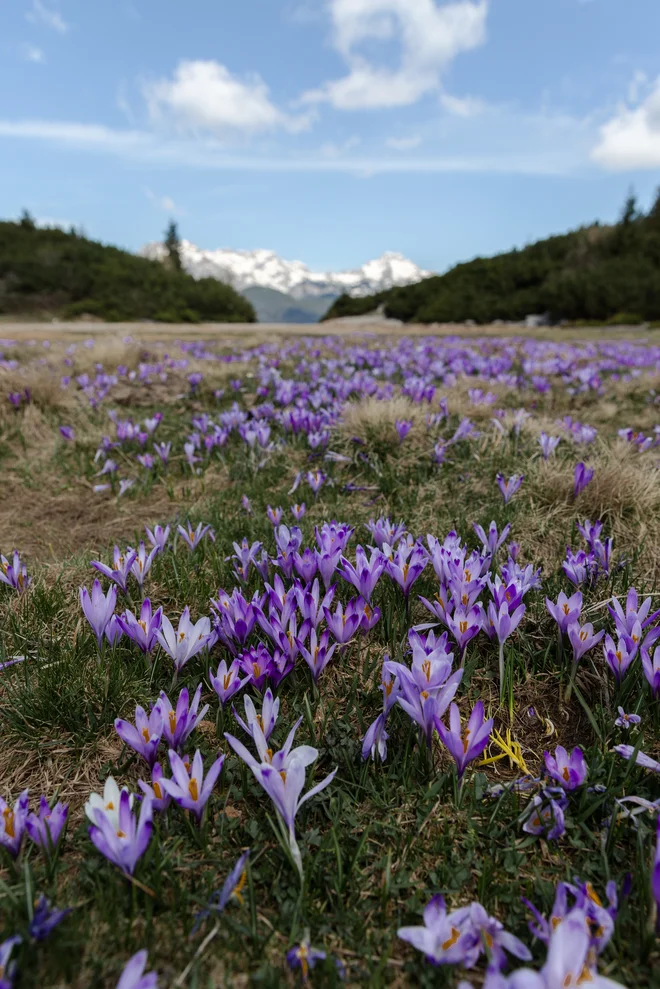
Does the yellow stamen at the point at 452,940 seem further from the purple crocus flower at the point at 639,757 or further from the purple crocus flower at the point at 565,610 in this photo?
the purple crocus flower at the point at 565,610

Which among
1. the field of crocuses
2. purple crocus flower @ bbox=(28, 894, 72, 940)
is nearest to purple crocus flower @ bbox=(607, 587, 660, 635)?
the field of crocuses

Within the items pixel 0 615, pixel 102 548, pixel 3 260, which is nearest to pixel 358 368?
pixel 102 548

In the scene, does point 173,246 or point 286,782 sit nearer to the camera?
point 286,782

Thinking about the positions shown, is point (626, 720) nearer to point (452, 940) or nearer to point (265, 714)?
point (452, 940)

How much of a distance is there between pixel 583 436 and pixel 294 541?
2.35m

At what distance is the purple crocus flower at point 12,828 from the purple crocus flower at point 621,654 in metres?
1.44

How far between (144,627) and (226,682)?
1.09 ft

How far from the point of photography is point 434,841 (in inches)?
48.6

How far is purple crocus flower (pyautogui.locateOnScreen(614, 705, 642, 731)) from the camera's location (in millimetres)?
1379

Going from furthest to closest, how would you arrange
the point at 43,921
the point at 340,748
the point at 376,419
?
the point at 376,419 → the point at 340,748 → the point at 43,921

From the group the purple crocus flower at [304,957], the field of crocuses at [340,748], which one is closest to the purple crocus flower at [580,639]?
the field of crocuses at [340,748]

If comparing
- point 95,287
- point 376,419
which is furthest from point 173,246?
point 376,419

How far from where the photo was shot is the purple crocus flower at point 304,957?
95 centimetres

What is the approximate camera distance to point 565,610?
1.65 m
